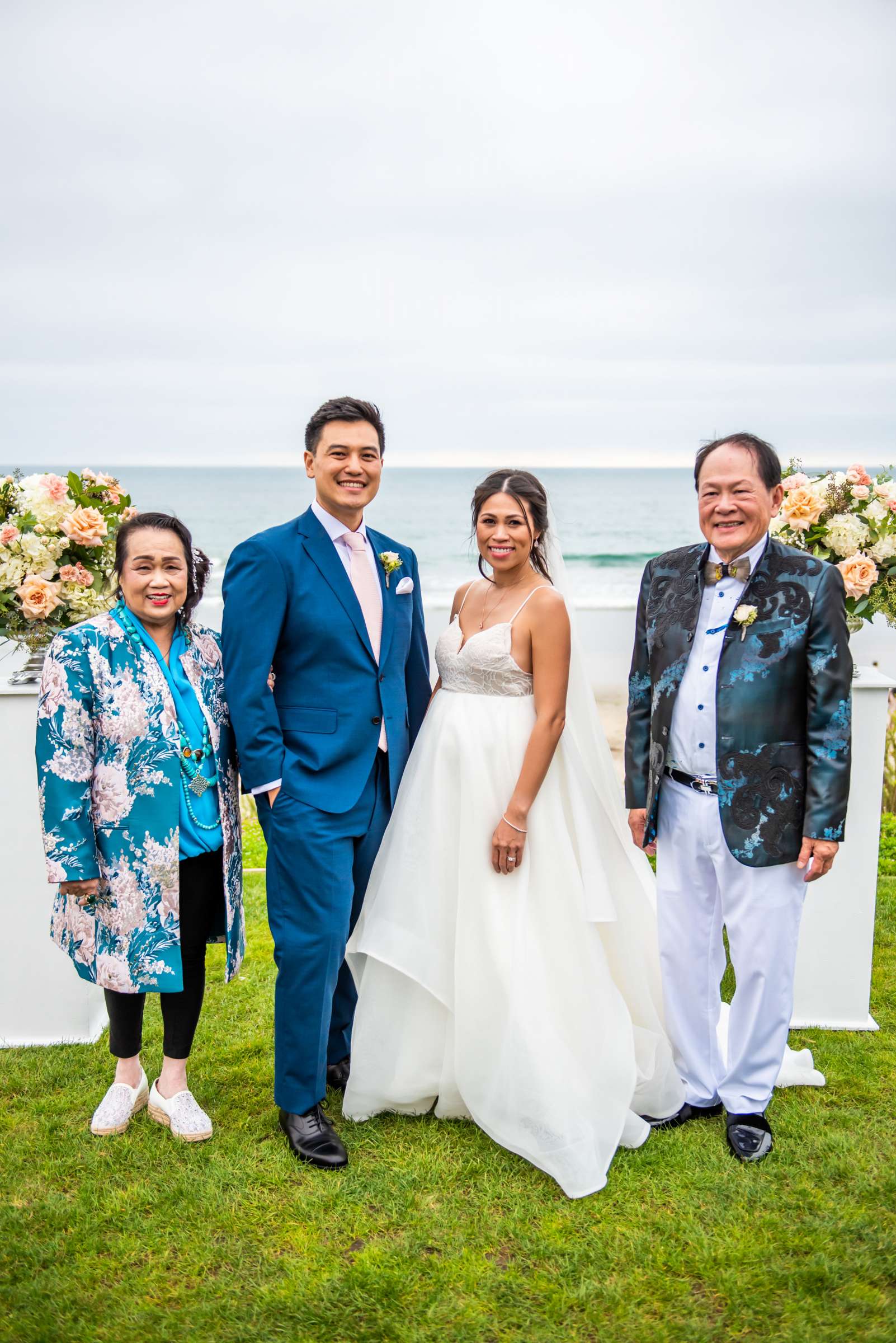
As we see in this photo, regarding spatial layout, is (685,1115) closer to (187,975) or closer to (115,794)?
(187,975)

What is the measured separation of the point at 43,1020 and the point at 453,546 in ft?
104

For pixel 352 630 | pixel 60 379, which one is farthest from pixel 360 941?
pixel 60 379

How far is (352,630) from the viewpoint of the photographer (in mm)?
3191

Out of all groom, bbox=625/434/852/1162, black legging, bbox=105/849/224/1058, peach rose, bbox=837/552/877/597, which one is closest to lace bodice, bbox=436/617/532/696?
groom, bbox=625/434/852/1162

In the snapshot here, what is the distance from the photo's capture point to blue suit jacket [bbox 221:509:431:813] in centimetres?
306

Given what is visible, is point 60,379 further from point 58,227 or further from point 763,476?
point 763,476

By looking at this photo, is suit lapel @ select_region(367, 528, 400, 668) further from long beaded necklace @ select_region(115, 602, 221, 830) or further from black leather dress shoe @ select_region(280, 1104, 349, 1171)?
black leather dress shoe @ select_region(280, 1104, 349, 1171)

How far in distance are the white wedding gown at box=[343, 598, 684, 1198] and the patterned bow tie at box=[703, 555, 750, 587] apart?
2.14 feet

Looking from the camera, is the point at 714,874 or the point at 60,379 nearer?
the point at 714,874

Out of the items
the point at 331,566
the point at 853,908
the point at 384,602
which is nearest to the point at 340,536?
the point at 331,566

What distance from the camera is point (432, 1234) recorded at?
2826 millimetres

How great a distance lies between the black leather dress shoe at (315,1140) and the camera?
10.3 feet

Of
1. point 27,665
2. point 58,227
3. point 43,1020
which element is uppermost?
point 58,227

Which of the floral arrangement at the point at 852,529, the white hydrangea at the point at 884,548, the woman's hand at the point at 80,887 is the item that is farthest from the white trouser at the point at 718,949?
the woman's hand at the point at 80,887
